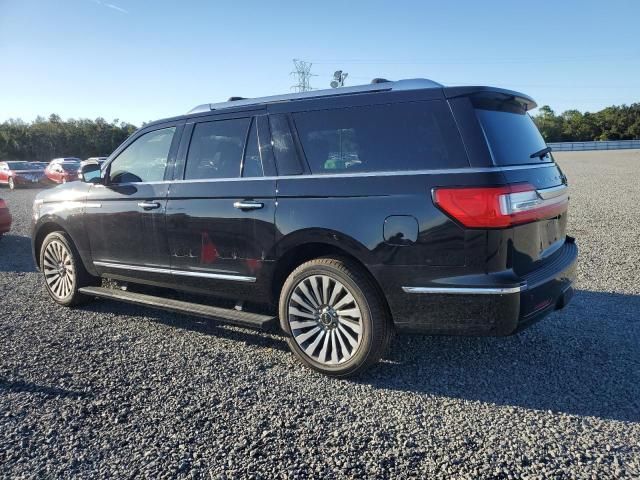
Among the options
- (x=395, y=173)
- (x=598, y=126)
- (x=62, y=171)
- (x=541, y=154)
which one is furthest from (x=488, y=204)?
(x=598, y=126)

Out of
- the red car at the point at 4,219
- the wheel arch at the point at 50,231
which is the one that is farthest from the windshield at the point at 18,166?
the wheel arch at the point at 50,231

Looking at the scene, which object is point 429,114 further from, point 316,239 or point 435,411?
point 435,411

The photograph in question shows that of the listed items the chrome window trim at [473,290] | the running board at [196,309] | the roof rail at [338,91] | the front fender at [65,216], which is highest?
the roof rail at [338,91]

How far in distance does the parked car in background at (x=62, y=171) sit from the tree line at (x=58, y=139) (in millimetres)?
30804

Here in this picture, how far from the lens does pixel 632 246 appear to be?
25.7 feet

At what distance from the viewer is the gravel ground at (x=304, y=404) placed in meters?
2.70

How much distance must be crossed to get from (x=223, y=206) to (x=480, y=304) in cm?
215

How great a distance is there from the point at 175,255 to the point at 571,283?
128 inches

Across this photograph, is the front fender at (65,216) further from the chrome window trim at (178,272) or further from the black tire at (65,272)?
the chrome window trim at (178,272)

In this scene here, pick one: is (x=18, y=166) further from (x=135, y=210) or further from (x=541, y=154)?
(x=541, y=154)

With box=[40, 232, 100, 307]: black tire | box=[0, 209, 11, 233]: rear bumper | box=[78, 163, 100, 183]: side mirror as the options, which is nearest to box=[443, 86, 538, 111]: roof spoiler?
box=[78, 163, 100, 183]: side mirror

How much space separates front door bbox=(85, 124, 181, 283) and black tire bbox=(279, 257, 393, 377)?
4.69 ft

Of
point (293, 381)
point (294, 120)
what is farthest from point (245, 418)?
point (294, 120)

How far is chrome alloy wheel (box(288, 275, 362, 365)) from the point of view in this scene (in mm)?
3658
